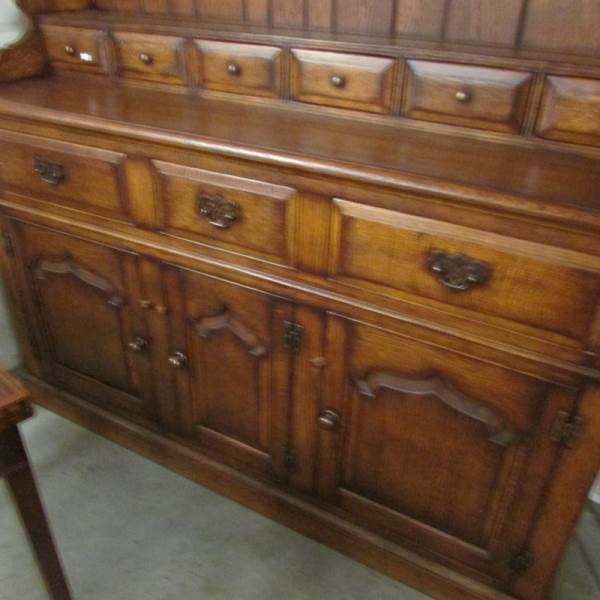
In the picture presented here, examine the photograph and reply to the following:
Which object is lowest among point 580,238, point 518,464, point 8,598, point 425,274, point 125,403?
point 8,598

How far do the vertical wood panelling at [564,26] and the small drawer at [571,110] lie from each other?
5.9 inches

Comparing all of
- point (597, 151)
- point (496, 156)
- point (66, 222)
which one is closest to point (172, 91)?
point (66, 222)

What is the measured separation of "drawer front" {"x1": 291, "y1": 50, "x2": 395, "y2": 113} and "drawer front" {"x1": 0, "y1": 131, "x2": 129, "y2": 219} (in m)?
0.41

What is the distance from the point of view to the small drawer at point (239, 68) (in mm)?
1215

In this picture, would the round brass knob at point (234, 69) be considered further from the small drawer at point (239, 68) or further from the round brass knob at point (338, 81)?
the round brass knob at point (338, 81)

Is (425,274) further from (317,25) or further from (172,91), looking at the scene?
(172,91)

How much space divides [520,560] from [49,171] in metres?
1.28

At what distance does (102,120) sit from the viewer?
1.13 metres

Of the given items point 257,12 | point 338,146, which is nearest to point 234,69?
point 257,12

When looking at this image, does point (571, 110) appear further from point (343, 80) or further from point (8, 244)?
point (8, 244)

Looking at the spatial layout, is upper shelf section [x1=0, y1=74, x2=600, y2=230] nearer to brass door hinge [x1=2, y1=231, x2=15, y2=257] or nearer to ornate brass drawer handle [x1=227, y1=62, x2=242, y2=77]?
ornate brass drawer handle [x1=227, y1=62, x2=242, y2=77]

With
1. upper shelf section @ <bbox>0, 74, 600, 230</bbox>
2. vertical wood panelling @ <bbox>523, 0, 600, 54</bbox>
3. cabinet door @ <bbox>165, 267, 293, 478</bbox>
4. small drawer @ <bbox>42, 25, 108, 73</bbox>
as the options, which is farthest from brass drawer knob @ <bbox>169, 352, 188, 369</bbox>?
vertical wood panelling @ <bbox>523, 0, 600, 54</bbox>

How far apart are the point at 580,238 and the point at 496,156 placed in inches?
9.6

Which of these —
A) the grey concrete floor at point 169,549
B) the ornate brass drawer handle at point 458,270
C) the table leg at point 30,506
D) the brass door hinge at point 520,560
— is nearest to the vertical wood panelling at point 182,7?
the ornate brass drawer handle at point 458,270
